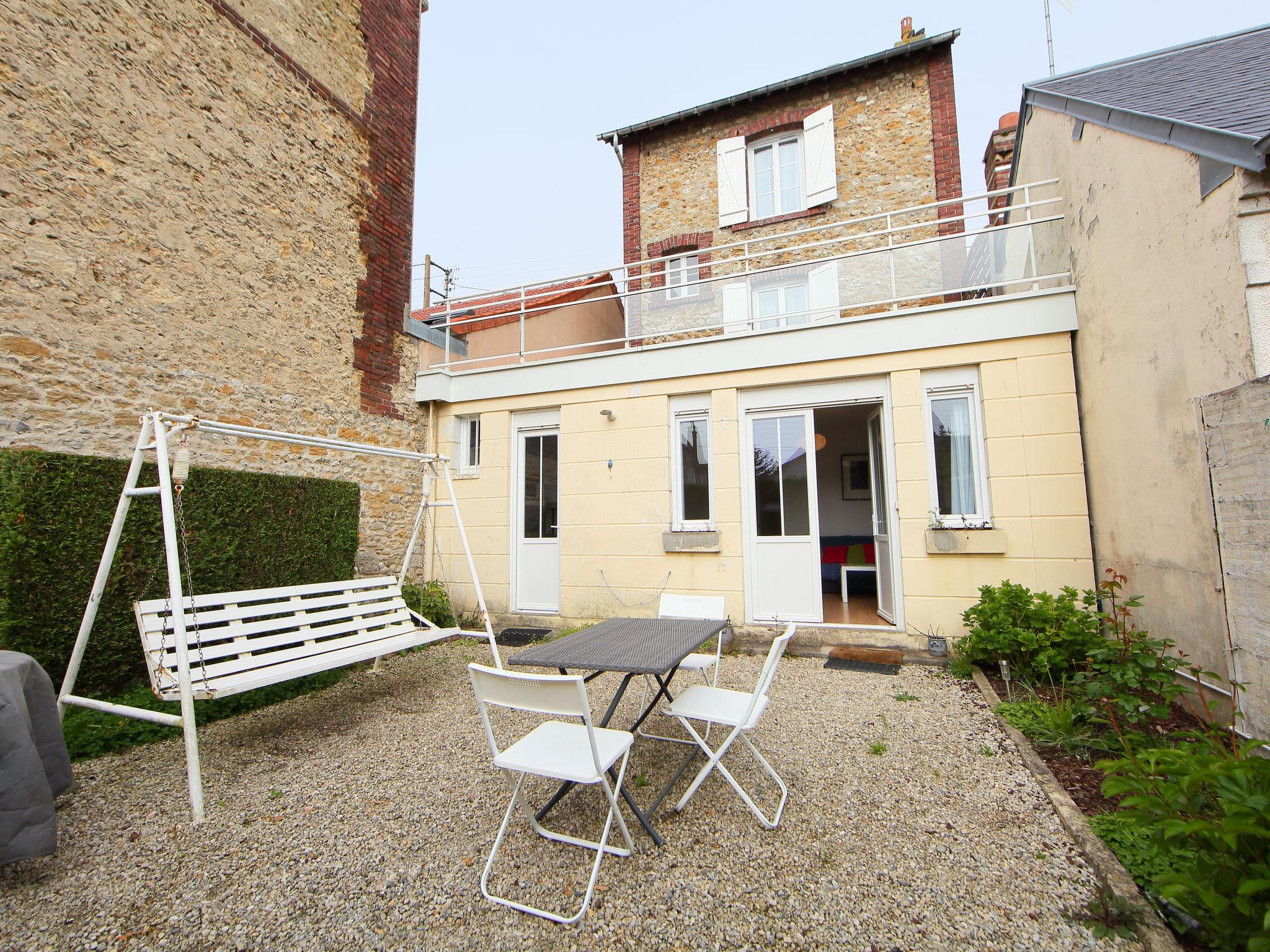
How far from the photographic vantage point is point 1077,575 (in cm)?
479

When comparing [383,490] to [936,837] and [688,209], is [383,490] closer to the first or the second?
[936,837]

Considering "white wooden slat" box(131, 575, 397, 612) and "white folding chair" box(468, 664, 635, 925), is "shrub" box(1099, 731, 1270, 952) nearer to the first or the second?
"white folding chair" box(468, 664, 635, 925)

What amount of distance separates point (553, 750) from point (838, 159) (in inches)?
402

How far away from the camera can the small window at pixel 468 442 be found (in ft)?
23.6

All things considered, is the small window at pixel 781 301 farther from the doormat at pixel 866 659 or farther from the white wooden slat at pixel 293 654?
the white wooden slat at pixel 293 654

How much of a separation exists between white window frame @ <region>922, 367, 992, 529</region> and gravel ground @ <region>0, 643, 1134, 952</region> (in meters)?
2.07

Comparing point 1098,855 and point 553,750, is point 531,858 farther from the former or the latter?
point 1098,855

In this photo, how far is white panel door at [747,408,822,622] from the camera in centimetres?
568

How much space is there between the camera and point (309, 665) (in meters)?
3.49

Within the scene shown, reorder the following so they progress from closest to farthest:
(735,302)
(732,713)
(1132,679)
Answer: (732,713), (1132,679), (735,302)

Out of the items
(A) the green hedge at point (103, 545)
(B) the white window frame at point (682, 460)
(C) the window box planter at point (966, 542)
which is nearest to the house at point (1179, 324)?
(C) the window box planter at point (966, 542)

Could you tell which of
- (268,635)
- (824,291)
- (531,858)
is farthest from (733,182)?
(531,858)

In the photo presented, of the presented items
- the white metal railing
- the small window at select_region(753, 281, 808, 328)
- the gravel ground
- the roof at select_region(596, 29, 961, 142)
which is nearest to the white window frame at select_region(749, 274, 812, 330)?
the white metal railing

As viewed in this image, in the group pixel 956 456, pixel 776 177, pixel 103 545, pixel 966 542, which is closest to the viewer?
pixel 103 545
